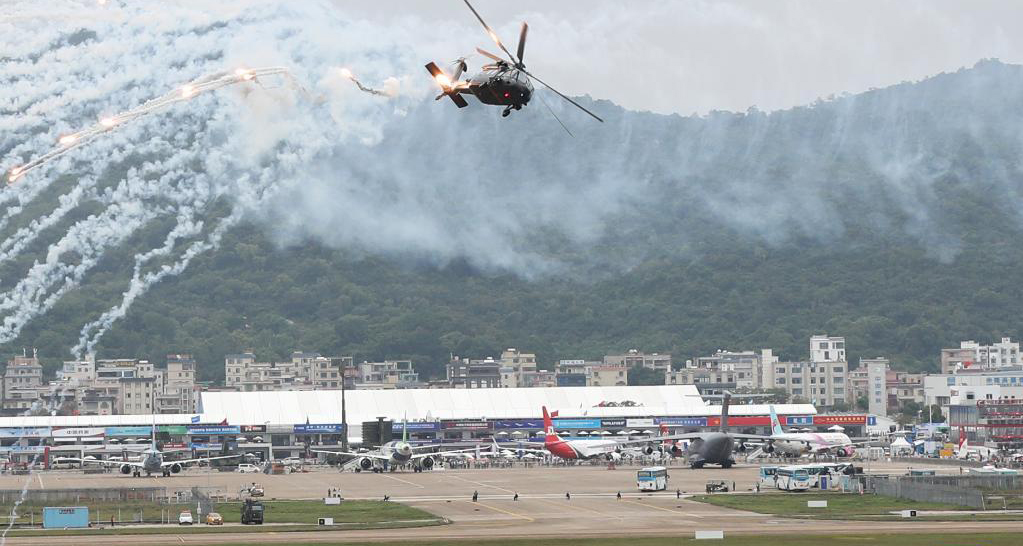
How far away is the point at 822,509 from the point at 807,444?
70508mm

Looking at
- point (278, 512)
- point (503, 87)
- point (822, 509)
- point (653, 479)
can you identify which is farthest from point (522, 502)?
point (503, 87)

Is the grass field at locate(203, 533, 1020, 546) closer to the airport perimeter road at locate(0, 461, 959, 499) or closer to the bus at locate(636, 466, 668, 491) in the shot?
the bus at locate(636, 466, 668, 491)

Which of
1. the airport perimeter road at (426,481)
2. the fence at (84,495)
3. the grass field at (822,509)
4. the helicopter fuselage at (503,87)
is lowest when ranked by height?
the airport perimeter road at (426,481)

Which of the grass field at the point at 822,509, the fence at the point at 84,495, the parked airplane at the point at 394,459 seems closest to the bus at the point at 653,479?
the grass field at the point at 822,509

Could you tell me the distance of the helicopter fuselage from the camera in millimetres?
71875

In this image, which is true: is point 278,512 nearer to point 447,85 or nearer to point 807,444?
point 447,85

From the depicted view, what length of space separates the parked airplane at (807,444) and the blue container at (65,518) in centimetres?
9277

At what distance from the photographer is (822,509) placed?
358 feet

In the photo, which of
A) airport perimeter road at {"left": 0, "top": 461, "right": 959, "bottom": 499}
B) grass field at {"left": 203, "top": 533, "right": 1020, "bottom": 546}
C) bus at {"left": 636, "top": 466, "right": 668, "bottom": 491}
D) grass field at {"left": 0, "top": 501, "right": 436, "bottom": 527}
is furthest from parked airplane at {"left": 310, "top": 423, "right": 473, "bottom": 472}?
grass field at {"left": 203, "top": 533, "right": 1020, "bottom": 546}

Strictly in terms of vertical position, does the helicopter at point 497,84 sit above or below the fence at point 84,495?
above

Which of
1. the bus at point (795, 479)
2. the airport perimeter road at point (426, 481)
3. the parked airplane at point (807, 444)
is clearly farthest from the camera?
the parked airplane at point (807, 444)

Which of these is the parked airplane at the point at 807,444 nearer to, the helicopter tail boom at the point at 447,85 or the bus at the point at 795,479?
the bus at the point at 795,479

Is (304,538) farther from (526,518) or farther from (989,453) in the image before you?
(989,453)

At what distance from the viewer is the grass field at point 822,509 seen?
107281 mm
